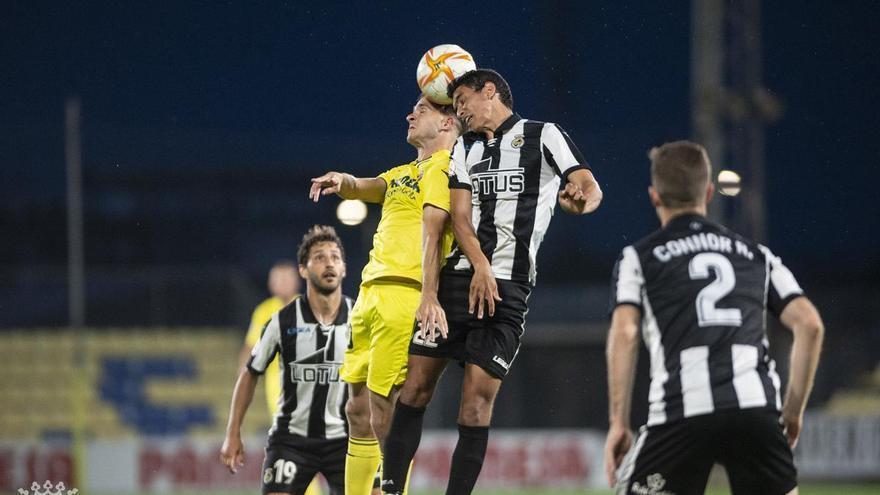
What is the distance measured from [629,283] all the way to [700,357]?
372mm

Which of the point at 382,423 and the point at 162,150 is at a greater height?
the point at 162,150

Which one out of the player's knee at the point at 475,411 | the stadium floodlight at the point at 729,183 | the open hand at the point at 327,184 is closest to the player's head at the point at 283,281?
the open hand at the point at 327,184

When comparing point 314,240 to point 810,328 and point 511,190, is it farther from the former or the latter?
point 810,328

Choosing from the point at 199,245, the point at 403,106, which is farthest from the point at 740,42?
the point at 403,106

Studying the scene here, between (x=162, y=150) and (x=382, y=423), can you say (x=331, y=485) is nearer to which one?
(x=382, y=423)

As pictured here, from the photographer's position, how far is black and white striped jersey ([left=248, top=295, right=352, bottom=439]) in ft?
24.9

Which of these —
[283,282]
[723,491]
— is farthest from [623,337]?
[723,491]

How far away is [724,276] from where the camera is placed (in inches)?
185

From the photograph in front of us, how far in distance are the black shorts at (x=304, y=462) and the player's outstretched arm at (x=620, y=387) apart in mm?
3150

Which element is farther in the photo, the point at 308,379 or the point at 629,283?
the point at 308,379

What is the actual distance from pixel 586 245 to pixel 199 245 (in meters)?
7.68

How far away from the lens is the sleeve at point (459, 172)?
20.7 feet

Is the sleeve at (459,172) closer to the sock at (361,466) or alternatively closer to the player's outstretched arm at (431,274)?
the player's outstretched arm at (431,274)

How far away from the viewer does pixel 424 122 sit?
6949mm
